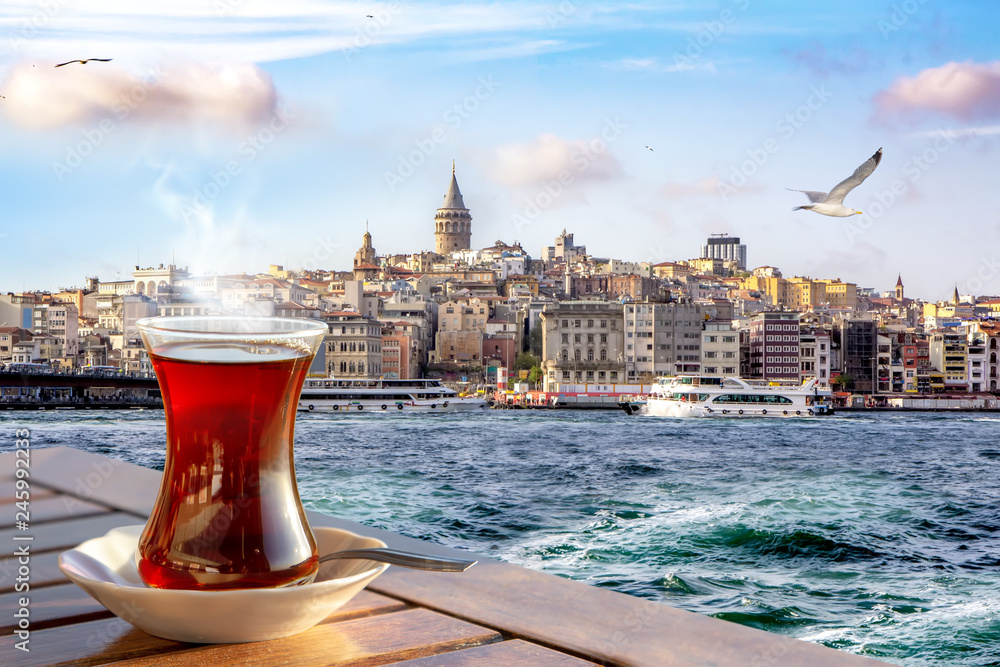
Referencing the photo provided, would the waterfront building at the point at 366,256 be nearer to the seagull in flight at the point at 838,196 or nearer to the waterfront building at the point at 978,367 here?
the waterfront building at the point at 978,367

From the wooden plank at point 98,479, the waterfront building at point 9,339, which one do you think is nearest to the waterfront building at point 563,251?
the waterfront building at point 9,339

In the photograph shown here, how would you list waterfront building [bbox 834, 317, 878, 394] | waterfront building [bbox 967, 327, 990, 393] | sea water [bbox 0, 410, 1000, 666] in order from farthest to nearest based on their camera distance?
waterfront building [bbox 967, 327, 990, 393] < waterfront building [bbox 834, 317, 878, 394] < sea water [bbox 0, 410, 1000, 666]

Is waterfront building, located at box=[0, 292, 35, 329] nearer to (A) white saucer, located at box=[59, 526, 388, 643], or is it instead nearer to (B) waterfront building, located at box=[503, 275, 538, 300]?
(B) waterfront building, located at box=[503, 275, 538, 300]

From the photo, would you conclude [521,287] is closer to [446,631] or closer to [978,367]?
[978,367]

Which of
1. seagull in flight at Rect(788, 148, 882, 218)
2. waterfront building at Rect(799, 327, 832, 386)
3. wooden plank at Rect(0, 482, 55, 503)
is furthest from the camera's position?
waterfront building at Rect(799, 327, 832, 386)

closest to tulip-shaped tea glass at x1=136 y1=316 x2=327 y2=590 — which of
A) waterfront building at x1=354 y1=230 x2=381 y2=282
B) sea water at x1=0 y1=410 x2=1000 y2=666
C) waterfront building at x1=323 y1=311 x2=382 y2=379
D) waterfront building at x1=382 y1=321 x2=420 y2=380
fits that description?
sea water at x1=0 y1=410 x2=1000 y2=666

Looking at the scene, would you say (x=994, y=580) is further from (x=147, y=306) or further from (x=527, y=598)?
(x=147, y=306)

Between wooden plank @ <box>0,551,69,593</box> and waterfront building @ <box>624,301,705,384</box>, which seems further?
waterfront building @ <box>624,301,705,384</box>

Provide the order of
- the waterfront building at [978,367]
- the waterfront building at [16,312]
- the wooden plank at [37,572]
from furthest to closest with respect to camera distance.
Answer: the waterfront building at [16,312], the waterfront building at [978,367], the wooden plank at [37,572]
